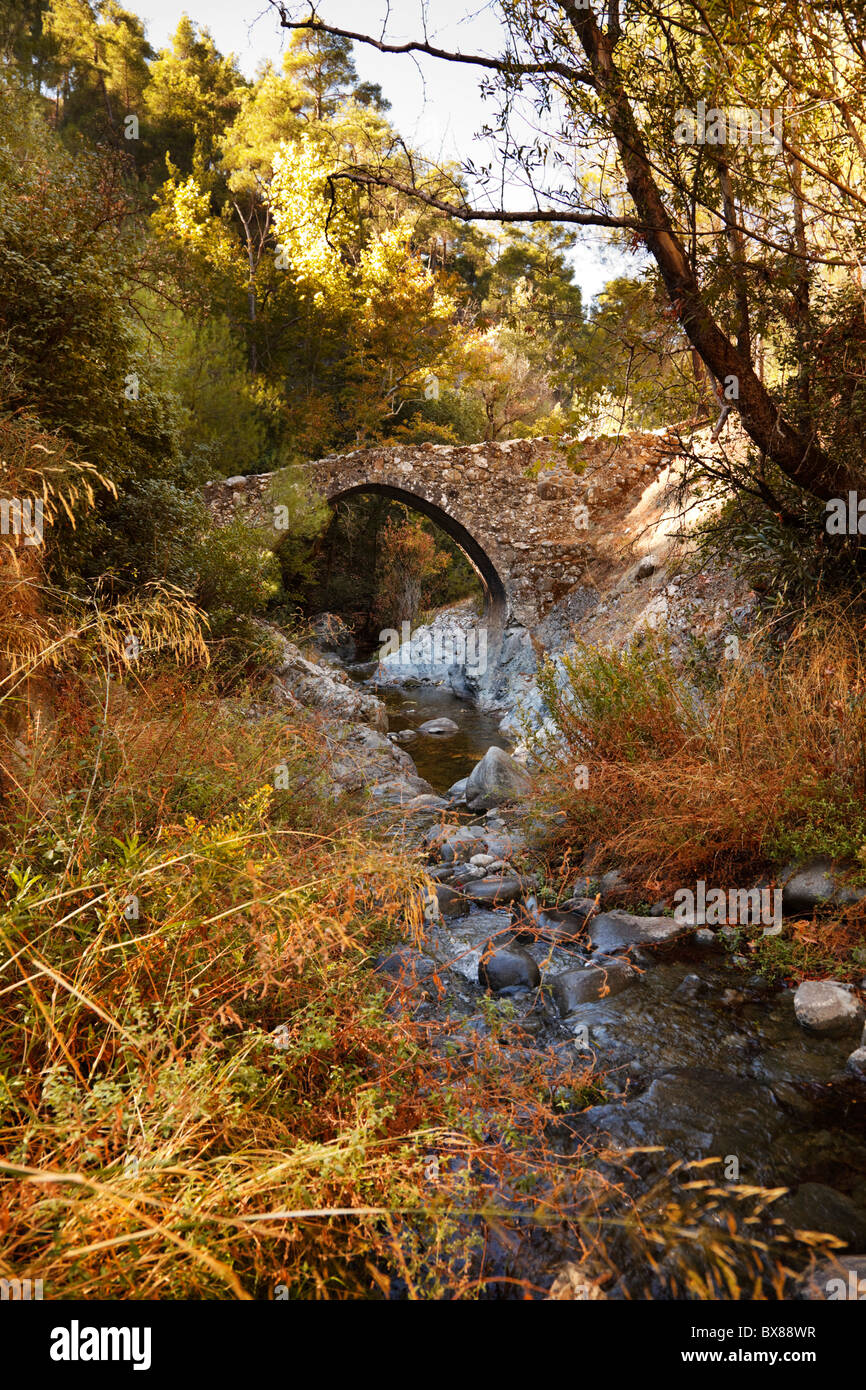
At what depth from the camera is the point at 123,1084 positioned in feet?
6.13

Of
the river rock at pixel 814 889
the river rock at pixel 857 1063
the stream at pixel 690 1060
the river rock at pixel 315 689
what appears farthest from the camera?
the river rock at pixel 315 689

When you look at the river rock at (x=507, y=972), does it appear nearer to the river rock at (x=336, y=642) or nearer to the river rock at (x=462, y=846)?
the river rock at (x=462, y=846)

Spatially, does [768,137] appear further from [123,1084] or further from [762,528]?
[123,1084]

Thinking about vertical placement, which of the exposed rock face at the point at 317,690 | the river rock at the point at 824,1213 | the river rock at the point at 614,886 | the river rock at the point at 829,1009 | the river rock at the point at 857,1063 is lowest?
the river rock at the point at 824,1213

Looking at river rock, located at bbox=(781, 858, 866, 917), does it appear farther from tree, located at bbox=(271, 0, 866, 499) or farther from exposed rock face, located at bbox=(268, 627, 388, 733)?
exposed rock face, located at bbox=(268, 627, 388, 733)

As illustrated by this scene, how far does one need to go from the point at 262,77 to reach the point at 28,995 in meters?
26.7

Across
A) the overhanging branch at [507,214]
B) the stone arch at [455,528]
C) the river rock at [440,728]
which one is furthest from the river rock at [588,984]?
the stone arch at [455,528]

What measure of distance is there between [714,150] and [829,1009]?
14.7 ft

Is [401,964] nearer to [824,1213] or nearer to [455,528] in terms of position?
[824,1213]

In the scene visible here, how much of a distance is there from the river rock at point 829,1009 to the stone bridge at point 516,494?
1054cm

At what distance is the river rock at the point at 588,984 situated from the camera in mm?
3453
